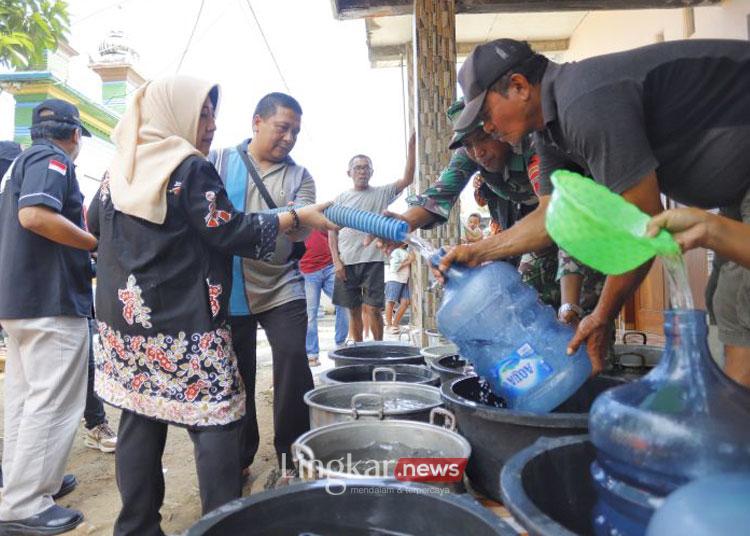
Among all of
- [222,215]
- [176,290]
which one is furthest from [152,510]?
[222,215]

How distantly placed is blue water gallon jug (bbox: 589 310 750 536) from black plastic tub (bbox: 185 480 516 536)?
0.76 feet

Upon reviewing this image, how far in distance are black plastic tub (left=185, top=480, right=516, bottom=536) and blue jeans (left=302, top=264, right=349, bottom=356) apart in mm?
4759

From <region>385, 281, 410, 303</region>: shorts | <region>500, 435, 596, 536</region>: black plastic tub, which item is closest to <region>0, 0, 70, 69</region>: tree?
<region>500, 435, 596, 536</region>: black plastic tub

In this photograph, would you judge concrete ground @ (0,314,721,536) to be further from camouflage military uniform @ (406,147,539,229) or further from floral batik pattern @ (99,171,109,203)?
floral batik pattern @ (99,171,109,203)

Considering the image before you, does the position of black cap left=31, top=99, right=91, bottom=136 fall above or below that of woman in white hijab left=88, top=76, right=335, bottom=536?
above

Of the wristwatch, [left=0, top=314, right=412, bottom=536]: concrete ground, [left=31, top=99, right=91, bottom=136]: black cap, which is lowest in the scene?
[left=0, top=314, right=412, bottom=536]: concrete ground

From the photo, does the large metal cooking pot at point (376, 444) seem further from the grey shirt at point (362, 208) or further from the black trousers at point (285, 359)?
the grey shirt at point (362, 208)

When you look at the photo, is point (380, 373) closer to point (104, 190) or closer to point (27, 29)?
point (104, 190)

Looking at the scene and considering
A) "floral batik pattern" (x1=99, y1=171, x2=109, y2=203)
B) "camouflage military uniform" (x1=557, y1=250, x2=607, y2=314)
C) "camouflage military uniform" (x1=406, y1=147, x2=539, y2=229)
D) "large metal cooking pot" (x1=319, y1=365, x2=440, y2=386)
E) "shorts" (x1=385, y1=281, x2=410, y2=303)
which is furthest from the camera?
"shorts" (x1=385, y1=281, x2=410, y2=303)

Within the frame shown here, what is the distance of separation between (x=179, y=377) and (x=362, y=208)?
3746mm

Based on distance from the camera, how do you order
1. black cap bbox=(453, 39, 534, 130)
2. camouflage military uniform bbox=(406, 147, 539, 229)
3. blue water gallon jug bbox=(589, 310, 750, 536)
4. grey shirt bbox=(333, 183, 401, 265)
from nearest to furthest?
1. blue water gallon jug bbox=(589, 310, 750, 536)
2. black cap bbox=(453, 39, 534, 130)
3. camouflage military uniform bbox=(406, 147, 539, 229)
4. grey shirt bbox=(333, 183, 401, 265)

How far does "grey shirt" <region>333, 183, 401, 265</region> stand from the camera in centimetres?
534

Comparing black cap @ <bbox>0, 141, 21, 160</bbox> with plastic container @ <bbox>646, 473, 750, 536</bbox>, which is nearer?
plastic container @ <bbox>646, 473, 750, 536</bbox>

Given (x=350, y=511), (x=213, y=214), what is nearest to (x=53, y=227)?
(x=213, y=214)
